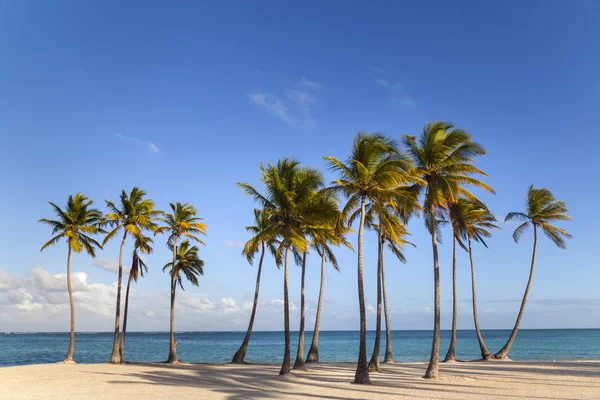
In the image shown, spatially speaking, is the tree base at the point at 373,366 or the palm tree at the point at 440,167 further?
the tree base at the point at 373,366

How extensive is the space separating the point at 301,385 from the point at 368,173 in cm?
913

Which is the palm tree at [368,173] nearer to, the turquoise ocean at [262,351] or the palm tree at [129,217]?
the palm tree at [129,217]

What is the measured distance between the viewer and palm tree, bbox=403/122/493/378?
782 inches

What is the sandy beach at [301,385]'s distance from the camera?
15.5 meters

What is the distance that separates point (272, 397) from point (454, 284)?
1718cm

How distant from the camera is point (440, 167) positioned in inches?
805

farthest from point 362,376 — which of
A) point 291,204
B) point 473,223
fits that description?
point 473,223

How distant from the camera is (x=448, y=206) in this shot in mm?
21812

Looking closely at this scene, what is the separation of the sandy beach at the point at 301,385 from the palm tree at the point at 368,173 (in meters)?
2.68

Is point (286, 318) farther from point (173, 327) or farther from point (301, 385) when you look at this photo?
point (173, 327)

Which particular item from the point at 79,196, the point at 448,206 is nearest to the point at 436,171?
the point at 448,206

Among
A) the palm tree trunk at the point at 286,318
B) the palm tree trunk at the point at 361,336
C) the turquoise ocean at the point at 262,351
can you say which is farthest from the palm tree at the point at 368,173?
the turquoise ocean at the point at 262,351

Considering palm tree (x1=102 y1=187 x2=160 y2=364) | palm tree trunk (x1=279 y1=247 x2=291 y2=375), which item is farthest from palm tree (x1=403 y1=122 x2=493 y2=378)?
palm tree (x1=102 y1=187 x2=160 y2=364)

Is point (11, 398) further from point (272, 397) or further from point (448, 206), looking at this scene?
point (448, 206)
